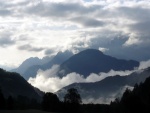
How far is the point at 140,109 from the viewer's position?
188 meters

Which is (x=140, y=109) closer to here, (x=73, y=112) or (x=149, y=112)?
(x=149, y=112)

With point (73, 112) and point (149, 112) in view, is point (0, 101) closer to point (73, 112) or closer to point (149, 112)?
point (73, 112)

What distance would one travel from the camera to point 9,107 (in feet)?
653

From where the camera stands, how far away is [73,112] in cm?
19850

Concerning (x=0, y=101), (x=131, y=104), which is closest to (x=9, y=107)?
(x=0, y=101)

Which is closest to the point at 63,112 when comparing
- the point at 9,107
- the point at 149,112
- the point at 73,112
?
the point at 73,112

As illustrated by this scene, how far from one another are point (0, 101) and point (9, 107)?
676 cm

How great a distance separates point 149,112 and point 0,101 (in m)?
75.7

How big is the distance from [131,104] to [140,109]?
531 cm

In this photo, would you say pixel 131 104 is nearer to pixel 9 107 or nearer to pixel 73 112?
pixel 73 112

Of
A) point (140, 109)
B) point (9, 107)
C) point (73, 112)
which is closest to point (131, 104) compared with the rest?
point (140, 109)

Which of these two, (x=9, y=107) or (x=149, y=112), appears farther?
(x=9, y=107)

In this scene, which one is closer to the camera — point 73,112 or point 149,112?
point 149,112

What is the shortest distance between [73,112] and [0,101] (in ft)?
126
